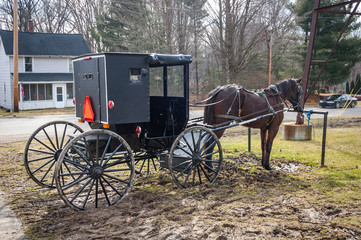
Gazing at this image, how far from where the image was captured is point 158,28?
27031 mm

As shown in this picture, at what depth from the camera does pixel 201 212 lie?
5.09 metres

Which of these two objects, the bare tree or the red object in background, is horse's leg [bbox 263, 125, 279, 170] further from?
the bare tree

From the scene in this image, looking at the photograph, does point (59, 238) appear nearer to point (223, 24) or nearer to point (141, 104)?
point (141, 104)

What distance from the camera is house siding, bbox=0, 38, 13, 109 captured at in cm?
2873

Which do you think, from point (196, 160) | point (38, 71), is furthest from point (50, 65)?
point (196, 160)

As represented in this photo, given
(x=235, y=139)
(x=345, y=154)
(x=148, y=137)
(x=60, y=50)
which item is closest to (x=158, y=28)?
(x=60, y=50)

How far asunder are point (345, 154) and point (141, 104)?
6762 millimetres

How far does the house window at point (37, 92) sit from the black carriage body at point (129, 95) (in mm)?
24990

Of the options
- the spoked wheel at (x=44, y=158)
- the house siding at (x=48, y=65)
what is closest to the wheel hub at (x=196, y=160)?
the spoked wheel at (x=44, y=158)

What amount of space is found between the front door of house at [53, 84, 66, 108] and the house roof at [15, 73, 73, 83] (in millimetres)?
690

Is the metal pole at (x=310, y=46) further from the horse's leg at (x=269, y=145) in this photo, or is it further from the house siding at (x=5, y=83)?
the house siding at (x=5, y=83)

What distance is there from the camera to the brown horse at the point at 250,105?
7.42m

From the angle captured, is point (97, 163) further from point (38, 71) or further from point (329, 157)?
point (38, 71)

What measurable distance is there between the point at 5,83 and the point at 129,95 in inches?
1124
